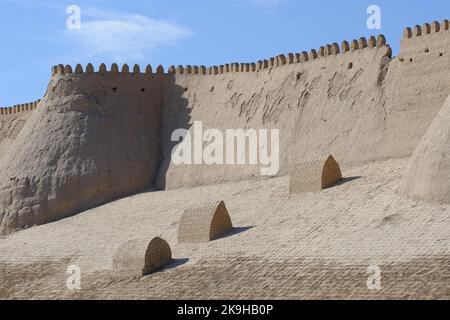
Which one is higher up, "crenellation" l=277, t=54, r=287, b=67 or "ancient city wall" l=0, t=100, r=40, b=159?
"crenellation" l=277, t=54, r=287, b=67

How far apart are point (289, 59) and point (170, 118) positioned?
3981 mm

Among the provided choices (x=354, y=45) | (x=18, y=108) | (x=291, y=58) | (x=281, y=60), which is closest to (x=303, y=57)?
(x=291, y=58)

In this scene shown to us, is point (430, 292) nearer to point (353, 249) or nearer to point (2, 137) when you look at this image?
point (353, 249)

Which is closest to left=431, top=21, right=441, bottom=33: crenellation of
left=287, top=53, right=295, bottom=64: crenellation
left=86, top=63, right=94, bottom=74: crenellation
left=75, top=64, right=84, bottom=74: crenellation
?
left=287, top=53, right=295, bottom=64: crenellation

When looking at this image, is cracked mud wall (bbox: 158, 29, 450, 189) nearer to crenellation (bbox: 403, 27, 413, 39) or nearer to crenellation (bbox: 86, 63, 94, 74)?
crenellation (bbox: 403, 27, 413, 39)

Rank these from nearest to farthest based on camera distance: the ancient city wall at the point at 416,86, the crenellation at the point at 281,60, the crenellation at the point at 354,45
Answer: the ancient city wall at the point at 416,86, the crenellation at the point at 354,45, the crenellation at the point at 281,60

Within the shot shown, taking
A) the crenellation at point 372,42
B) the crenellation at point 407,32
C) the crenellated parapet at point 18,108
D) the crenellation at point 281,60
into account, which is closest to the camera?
the crenellation at point 407,32

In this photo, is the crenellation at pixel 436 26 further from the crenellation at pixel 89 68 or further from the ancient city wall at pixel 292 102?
the crenellation at pixel 89 68

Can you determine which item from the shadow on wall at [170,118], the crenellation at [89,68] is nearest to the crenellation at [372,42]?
the shadow on wall at [170,118]

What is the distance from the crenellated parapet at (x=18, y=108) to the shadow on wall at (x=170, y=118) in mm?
4085

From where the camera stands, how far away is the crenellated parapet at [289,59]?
75.3 ft

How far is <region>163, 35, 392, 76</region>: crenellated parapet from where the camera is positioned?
22.9 metres

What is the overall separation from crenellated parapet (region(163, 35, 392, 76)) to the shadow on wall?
518 mm
